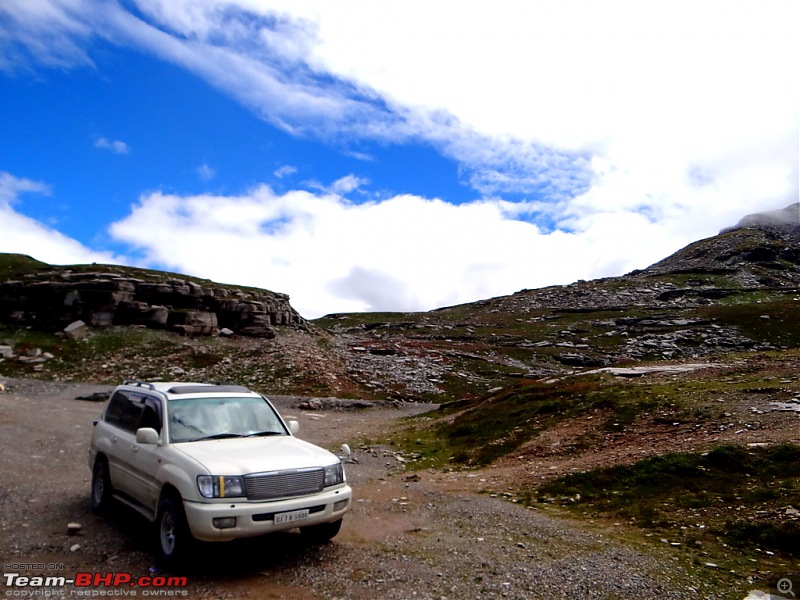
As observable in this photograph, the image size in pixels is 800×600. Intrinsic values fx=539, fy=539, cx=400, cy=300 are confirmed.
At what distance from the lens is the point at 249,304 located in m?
53.9

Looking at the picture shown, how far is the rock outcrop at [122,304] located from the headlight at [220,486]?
43.1 meters

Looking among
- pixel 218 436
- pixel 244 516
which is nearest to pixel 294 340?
pixel 218 436

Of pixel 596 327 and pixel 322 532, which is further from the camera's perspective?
pixel 596 327

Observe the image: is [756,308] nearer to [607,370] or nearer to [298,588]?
[607,370]

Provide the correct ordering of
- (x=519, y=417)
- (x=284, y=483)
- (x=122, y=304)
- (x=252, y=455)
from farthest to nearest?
(x=122, y=304), (x=519, y=417), (x=252, y=455), (x=284, y=483)

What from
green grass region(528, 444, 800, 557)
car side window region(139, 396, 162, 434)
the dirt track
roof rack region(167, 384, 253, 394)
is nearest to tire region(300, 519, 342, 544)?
the dirt track

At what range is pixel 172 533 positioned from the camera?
7.77 m

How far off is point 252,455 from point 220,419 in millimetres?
1608

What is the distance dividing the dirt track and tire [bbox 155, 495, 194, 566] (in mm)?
233

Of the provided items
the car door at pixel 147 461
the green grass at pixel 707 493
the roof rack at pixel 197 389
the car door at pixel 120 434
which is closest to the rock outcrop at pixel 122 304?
the car door at pixel 120 434

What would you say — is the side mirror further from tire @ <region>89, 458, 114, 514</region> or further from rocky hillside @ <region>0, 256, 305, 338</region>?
rocky hillside @ <region>0, 256, 305, 338</region>

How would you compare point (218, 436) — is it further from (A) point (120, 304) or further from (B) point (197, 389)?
(A) point (120, 304)

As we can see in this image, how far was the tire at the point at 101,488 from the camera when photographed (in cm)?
1021

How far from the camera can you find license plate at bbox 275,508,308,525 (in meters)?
7.68
